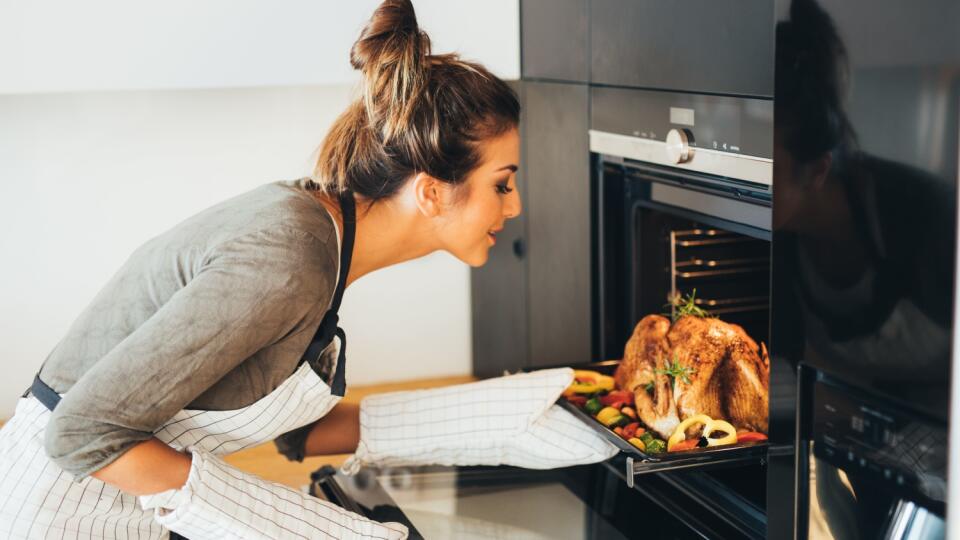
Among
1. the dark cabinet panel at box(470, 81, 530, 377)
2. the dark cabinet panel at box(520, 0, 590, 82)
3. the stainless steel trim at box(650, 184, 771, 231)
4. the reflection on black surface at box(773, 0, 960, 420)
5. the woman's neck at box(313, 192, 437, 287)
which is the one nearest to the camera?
the reflection on black surface at box(773, 0, 960, 420)

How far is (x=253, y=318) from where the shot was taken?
1.04 m

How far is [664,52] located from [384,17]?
33cm

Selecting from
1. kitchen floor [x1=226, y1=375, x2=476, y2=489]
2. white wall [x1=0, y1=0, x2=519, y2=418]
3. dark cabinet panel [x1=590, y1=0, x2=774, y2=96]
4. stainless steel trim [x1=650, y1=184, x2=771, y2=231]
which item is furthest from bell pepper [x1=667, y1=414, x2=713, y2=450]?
white wall [x1=0, y1=0, x2=519, y2=418]

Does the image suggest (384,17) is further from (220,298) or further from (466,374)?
(466,374)

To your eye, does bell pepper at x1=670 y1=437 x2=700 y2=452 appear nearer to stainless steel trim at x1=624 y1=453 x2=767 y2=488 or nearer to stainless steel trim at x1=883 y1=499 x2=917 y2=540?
stainless steel trim at x1=624 y1=453 x2=767 y2=488

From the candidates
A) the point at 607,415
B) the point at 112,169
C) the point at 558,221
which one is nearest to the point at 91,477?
the point at 607,415

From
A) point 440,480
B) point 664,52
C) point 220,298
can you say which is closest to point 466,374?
point 440,480

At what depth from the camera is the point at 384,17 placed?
3.81 ft

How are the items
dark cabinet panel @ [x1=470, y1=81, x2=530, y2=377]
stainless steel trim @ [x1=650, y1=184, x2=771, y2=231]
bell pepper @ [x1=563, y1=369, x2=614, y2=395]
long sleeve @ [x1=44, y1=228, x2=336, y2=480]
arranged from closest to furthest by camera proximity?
long sleeve @ [x1=44, y1=228, x2=336, y2=480], stainless steel trim @ [x1=650, y1=184, x2=771, y2=231], bell pepper @ [x1=563, y1=369, x2=614, y2=395], dark cabinet panel @ [x1=470, y1=81, x2=530, y2=377]

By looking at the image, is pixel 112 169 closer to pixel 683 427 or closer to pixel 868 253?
pixel 683 427

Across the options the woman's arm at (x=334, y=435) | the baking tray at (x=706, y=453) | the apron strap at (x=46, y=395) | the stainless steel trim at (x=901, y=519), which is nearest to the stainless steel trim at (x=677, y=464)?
the baking tray at (x=706, y=453)

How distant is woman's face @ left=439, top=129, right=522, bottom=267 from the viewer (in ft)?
3.96

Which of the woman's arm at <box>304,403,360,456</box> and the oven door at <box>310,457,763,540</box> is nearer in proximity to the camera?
the oven door at <box>310,457,763,540</box>

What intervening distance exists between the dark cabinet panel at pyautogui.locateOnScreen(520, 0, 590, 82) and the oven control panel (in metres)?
0.74
